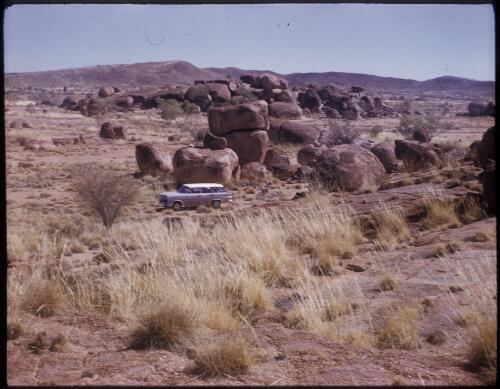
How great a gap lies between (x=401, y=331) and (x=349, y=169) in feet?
37.8

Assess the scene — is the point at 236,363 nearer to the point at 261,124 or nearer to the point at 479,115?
the point at 261,124

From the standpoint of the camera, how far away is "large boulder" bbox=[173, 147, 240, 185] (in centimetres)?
2133

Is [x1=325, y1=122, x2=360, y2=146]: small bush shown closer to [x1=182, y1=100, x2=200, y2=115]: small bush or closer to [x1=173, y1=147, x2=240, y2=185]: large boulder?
[x1=173, y1=147, x2=240, y2=185]: large boulder

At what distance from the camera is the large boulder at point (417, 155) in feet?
65.6

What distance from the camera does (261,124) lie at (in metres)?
24.7

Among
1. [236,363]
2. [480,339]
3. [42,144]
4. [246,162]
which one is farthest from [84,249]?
[42,144]

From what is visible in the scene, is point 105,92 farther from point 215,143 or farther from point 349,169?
point 349,169

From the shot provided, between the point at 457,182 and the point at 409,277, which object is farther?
the point at 457,182

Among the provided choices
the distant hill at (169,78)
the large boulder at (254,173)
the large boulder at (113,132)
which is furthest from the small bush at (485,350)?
the distant hill at (169,78)

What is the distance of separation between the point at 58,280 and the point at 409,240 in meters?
5.29

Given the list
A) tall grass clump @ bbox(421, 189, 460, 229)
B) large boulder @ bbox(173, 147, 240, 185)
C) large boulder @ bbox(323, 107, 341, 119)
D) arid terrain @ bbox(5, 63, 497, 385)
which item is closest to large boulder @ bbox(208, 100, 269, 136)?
large boulder @ bbox(173, 147, 240, 185)

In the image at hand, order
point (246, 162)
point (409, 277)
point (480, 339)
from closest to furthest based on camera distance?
point (480, 339)
point (409, 277)
point (246, 162)

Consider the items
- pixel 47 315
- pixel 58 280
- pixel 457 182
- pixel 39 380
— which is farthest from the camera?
pixel 457 182

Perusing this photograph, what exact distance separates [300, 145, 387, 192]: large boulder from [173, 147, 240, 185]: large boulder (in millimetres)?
5312
